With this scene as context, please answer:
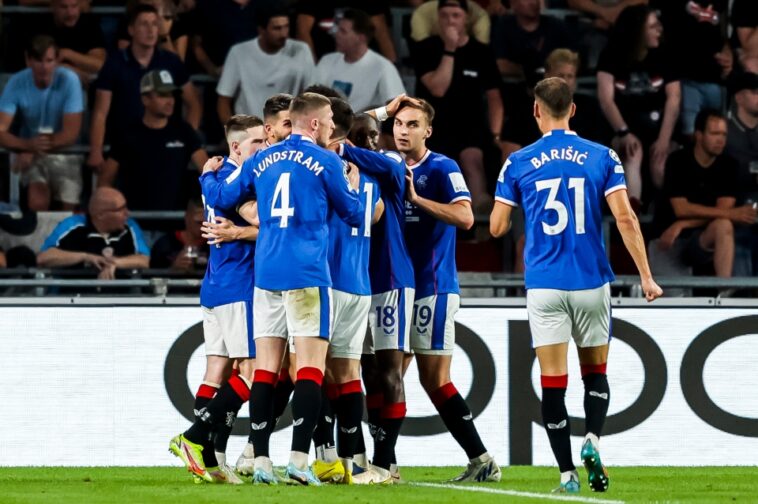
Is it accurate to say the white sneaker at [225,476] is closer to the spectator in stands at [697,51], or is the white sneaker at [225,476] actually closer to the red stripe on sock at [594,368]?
the red stripe on sock at [594,368]

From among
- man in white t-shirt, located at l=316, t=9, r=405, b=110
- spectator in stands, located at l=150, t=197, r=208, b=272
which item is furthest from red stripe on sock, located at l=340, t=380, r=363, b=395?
man in white t-shirt, located at l=316, t=9, r=405, b=110

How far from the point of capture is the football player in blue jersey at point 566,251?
7.75m

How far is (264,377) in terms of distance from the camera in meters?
7.75

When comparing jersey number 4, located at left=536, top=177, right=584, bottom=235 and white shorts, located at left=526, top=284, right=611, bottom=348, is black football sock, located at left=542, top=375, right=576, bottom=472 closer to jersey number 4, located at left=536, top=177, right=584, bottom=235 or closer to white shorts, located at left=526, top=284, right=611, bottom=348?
white shorts, located at left=526, top=284, right=611, bottom=348

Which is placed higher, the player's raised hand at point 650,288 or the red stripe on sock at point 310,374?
the player's raised hand at point 650,288

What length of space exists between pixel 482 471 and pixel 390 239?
149 centimetres

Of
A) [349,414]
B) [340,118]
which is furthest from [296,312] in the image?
[340,118]

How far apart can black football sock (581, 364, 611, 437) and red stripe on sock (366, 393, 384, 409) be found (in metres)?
1.23

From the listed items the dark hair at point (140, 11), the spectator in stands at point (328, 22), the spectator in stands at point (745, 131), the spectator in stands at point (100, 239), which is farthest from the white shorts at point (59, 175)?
the spectator in stands at point (745, 131)

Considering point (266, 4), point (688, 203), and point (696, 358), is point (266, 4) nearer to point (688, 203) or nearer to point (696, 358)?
point (688, 203)

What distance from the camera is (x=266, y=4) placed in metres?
13.7

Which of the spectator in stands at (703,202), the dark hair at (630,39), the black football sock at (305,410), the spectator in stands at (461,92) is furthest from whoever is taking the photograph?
the dark hair at (630,39)

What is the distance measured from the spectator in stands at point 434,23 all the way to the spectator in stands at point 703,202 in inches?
88.2

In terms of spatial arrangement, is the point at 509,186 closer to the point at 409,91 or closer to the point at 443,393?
the point at 443,393
